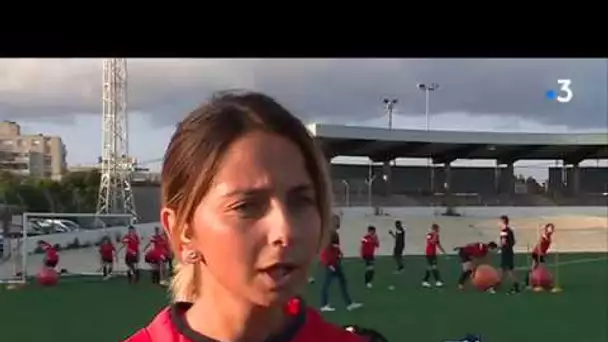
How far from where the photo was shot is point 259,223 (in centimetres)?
54

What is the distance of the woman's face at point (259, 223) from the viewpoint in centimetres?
54

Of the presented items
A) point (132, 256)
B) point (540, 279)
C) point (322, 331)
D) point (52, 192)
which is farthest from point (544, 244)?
point (322, 331)

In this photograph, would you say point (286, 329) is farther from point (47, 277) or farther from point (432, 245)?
point (432, 245)

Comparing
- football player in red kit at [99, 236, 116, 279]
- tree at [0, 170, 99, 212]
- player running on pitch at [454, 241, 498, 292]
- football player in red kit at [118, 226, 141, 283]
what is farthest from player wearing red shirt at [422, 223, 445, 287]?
tree at [0, 170, 99, 212]

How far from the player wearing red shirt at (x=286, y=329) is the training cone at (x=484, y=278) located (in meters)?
5.83

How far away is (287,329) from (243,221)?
0.08 meters

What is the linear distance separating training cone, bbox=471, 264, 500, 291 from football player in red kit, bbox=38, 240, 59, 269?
313cm

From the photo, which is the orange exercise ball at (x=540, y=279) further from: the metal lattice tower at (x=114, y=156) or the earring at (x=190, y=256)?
the earring at (x=190, y=256)

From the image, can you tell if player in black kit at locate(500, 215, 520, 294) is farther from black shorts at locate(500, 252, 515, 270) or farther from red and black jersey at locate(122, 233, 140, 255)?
red and black jersey at locate(122, 233, 140, 255)

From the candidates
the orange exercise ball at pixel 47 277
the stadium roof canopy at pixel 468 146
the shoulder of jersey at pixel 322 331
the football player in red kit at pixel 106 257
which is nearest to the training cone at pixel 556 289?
the football player in red kit at pixel 106 257
